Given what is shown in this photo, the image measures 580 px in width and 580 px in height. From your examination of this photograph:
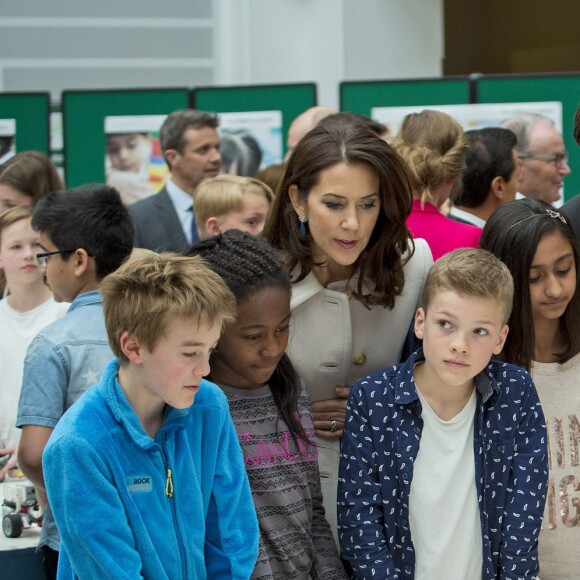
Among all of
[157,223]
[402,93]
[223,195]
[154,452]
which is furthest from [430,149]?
[402,93]

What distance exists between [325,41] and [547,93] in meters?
4.19

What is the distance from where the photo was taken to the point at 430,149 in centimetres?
383

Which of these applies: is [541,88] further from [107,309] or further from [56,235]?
[107,309]

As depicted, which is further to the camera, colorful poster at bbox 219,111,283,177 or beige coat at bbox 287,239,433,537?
colorful poster at bbox 219,111,283,177

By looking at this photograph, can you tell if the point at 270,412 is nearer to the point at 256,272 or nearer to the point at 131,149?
the point at 256,272

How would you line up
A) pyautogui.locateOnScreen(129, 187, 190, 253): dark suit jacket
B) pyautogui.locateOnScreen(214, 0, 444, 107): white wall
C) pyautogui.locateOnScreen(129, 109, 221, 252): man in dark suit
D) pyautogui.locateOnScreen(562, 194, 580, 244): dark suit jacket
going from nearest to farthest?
pyautogui.locateOnScreen(562, 194, 580, 244): dark suit jacket < pyautogui.locateOnScreen(129, 187, 190, 253): dark suit jacket < pyautogui.locateOnScreen(129, 109, 221, 252): man in dark suit < pyautogui.locateOnScreen(214, 0, 444, 107): white wall

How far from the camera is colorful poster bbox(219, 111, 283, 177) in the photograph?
7555 millimetres

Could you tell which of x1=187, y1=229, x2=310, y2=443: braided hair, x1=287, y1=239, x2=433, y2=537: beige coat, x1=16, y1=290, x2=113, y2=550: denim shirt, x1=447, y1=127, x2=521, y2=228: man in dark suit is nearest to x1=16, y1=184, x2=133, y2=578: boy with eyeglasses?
x1=16, y1=290, x2=113, y2=550: denim shirt

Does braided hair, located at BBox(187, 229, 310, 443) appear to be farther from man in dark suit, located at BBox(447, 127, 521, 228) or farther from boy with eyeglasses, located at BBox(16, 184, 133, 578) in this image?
man in dark suit, located at BBox(447, 127, 521, 228)

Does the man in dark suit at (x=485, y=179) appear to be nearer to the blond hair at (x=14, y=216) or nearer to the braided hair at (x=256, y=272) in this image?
the blond hair at (x=14, y=216)

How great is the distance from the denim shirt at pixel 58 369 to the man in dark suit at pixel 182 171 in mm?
3049

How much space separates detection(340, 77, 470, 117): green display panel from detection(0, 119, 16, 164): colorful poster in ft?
7.69

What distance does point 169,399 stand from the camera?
2.21 m

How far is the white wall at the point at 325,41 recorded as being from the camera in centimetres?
1083
